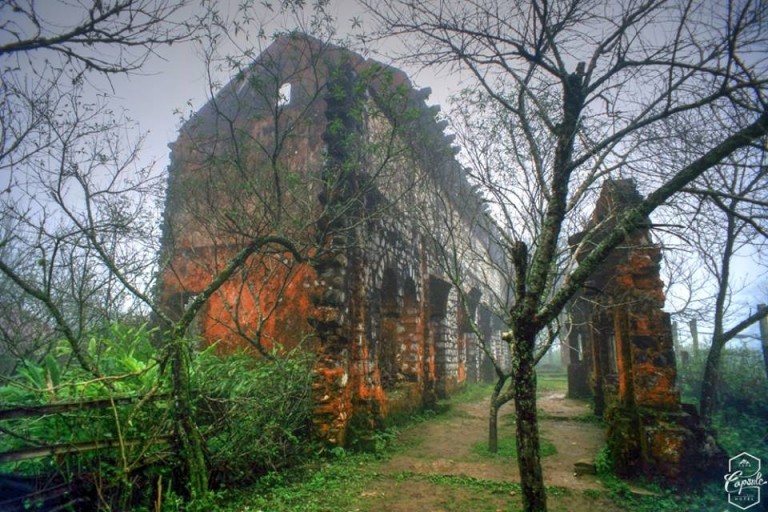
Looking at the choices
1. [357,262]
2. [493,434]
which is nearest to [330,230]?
[357,262]

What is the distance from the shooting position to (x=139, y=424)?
161 inches

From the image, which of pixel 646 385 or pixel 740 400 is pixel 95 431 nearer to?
pixel 646 385

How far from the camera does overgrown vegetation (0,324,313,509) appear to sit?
11.8ft

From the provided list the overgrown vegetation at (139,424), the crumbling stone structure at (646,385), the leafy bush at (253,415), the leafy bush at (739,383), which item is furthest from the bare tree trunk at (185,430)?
the leafy bush at (739,383)

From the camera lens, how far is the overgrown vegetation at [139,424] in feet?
11.8

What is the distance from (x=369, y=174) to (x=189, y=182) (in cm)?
339

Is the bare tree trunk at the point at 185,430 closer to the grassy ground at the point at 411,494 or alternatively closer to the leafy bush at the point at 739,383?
the grassy ground at the point at 411,494

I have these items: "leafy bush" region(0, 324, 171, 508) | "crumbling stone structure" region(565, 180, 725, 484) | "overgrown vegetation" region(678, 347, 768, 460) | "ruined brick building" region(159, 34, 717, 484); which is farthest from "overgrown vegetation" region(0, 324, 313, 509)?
"overgrown vegetation" region(678, 347, 768, 460)

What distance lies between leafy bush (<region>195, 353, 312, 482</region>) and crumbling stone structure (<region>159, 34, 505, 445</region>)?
38 cm

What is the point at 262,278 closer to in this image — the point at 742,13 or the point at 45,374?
the point at 45,374

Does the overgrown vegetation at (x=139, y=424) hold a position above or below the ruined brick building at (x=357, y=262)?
below

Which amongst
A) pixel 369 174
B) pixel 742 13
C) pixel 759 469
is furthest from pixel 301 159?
pixel 759 469

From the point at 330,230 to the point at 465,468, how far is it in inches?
159

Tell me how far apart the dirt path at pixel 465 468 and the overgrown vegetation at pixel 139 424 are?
1.48 metres
